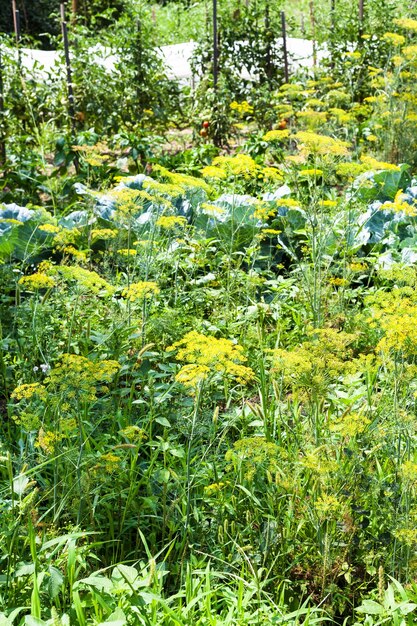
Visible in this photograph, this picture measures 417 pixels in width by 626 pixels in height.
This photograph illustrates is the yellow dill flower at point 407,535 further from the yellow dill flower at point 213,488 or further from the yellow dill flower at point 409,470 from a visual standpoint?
the yellow dill flower at point 213,488

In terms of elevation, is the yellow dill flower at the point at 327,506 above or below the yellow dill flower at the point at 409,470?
below

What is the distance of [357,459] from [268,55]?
20.6 ft

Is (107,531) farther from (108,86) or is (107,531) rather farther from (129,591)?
(108,86)

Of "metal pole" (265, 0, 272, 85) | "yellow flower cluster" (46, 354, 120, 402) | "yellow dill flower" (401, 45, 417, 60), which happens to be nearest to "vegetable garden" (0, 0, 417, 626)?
"yellow flower cluster" (46, 354, 120, 402)

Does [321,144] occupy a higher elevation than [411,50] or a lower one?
lower

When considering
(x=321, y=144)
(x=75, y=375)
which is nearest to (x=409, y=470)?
(x=75, y=375)

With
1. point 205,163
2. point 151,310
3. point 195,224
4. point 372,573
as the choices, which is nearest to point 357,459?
point 372,573

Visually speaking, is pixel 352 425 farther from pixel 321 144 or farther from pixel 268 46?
pixel 268 46

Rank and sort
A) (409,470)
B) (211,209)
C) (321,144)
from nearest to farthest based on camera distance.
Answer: (409,470) < (321,144) < (211,209)

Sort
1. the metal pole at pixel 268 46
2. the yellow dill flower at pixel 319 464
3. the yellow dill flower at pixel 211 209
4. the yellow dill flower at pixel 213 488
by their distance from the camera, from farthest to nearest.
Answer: the metal pole at pixel 268 46, the yellow dill flower at pixel 211 209, the yellow dill flower at pixel 213 488, the yellow dill flower at pixel 319 464

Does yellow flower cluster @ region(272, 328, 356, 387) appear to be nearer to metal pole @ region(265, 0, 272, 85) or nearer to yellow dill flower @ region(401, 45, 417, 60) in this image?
yellow dill flower @ region(401, 45, 417, 60)

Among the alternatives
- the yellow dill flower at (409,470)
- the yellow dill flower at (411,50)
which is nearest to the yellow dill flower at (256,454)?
the yellow dill flower at (409,470)

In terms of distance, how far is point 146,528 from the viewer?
2.78 metres

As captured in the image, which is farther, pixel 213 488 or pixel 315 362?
pixel 213 488
